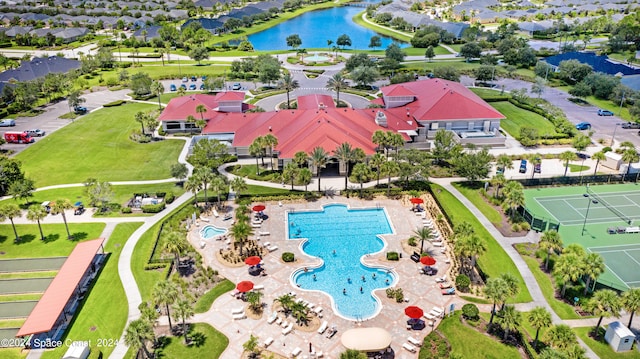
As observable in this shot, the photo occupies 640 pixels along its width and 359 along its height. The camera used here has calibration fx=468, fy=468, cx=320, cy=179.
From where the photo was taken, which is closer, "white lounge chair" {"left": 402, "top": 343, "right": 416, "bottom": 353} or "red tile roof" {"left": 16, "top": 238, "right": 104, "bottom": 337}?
"white lounge chair" {"left": 402, "top": 343, "right": 416, "bottom": 353}

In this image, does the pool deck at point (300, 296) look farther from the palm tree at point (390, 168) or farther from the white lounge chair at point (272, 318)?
the palm tree at point (390, 168)

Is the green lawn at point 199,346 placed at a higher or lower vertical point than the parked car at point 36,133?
lower

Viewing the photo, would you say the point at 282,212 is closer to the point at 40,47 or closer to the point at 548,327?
the point at 548,327

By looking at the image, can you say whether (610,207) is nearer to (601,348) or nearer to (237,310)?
(601,348)

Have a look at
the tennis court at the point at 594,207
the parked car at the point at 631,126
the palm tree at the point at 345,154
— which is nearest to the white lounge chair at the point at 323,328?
the palm tree at the point at 345,154

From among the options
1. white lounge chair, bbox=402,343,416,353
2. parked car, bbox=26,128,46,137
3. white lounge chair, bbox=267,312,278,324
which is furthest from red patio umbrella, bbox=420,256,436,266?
parked car, bbox=26,128,46,137

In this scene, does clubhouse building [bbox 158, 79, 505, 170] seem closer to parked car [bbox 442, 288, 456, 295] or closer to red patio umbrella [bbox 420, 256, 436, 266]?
red patio umbrella [bbox 420, 256, 436, 266]
